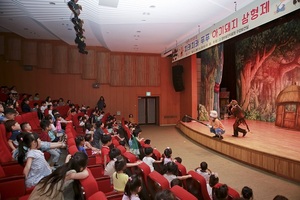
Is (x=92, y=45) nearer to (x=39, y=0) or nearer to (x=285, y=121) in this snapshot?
(x=39, y=0)

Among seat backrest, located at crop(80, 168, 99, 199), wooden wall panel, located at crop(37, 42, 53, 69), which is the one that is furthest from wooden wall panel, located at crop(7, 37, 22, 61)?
seat backrest, located at crop(80, 168, 99, 199)

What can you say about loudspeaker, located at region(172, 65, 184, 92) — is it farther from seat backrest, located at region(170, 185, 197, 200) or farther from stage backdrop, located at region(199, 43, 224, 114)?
seat backrest, located at region(170, 185, 197, 200)

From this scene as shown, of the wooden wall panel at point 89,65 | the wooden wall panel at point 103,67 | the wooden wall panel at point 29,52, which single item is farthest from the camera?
the wooden wall panel at point 103,67

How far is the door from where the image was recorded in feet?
45.8

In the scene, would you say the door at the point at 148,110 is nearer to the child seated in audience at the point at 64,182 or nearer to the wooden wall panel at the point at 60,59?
the wooden wall panel at the point at 60,59

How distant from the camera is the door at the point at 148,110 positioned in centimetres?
1395

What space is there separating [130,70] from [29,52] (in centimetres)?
514

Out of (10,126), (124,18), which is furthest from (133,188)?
(124,18)

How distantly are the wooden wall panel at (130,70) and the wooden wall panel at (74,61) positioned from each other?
8.25ft

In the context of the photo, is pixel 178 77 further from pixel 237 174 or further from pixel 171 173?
pixel 171 173

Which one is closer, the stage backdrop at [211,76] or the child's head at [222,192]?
the child's head at [222,192]

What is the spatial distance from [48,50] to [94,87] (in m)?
2.88

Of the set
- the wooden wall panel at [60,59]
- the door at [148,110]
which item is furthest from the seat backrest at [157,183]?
the door at [148,110]

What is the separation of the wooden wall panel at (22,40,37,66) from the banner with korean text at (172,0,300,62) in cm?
786
